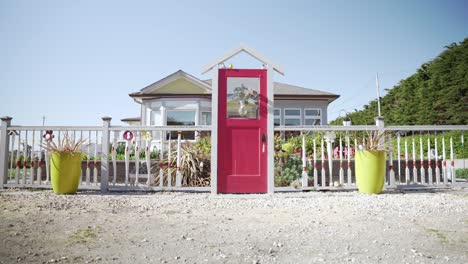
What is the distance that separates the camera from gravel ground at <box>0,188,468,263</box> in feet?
8.18

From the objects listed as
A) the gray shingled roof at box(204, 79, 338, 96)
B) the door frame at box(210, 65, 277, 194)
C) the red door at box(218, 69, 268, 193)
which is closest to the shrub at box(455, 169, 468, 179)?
the door frame at box(210, 65, 277, 194)

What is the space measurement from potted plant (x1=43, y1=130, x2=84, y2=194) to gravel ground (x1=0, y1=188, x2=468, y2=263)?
1.52ft

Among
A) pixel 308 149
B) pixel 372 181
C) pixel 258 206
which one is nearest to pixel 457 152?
pixel 308 149

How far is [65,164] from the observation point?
5.82 metres

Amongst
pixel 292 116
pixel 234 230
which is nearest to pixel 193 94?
pixel 292 116

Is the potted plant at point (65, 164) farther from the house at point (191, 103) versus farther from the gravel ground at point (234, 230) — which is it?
the house at point (191, 103)

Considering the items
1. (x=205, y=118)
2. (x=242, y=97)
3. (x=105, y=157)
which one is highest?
(x=205, y=118)

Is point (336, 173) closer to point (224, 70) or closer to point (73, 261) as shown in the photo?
point (224, 70)

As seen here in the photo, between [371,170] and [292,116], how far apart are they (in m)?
12.4

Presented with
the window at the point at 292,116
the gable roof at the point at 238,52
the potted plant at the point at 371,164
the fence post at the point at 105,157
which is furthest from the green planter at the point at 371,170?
the window at the point at 292,116

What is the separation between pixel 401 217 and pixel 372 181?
6.47 feet

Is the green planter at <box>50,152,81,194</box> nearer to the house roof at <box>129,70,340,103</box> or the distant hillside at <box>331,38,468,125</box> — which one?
the house roof at <box>129,70,340,103</box>

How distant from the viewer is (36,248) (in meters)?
2.65

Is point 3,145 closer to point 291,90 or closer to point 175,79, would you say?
point 175,79
